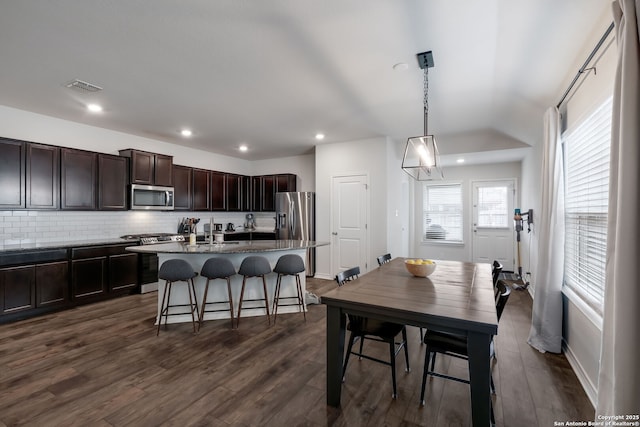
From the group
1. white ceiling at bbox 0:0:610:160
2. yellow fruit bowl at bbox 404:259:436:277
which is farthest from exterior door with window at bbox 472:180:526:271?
yellow fruit bowl at bbox 404:259:436:277

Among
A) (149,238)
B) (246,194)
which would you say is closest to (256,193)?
(246,194)

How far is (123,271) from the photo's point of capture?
461 centimetres

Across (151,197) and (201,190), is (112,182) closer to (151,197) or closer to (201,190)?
(151,197)

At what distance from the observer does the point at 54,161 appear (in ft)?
13.4

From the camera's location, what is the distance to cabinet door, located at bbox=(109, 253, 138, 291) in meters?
4.48

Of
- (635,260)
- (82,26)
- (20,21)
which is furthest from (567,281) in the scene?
(20,21)

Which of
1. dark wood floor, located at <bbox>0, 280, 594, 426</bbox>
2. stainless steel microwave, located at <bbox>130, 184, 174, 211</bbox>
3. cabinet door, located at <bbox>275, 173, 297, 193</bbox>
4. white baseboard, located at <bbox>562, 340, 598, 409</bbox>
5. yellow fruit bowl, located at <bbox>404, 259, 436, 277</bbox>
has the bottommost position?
dark wood floor, located at <bbox>0, 280, 594, 426</bbox>

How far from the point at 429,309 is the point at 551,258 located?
200 cm

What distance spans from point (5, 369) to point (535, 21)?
4.99 m

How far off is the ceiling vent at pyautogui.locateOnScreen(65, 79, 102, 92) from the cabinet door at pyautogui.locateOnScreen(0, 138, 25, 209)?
1365mm

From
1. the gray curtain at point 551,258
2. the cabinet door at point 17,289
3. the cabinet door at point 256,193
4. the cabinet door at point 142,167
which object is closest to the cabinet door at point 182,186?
the cabinet door at point 142,167

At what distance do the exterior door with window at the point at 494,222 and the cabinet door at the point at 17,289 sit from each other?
8.09 metres

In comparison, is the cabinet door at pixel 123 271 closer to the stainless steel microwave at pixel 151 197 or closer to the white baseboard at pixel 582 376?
the stainless steel microwave at pixel 151 197

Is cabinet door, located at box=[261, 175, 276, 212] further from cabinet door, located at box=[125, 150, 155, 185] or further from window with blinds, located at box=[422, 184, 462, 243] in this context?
window with blinds, located at box=[422, 184, 462, 243]
